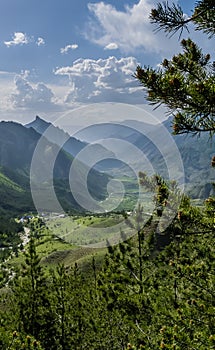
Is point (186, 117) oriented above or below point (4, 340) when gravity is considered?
above

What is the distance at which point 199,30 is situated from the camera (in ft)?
22.7

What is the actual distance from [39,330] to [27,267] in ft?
17.0

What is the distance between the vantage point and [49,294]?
1125 inches

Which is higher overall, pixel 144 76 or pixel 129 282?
pixel 144 76

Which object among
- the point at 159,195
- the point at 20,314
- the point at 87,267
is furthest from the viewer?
the point at 87,267

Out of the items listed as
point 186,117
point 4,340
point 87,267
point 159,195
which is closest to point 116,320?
point 4,340

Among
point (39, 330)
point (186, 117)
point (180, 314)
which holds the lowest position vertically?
point (39, 330)

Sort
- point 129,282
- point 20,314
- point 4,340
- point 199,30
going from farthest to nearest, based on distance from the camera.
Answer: point 20,314 → point 129,282 → point 4,340 → point 199,30

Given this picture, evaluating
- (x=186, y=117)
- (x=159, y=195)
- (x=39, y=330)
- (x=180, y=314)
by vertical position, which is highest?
(x=186, y=117)

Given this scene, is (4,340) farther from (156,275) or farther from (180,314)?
(156,275)

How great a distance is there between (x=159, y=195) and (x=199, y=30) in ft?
11.8

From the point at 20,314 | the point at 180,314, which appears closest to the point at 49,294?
the point at 20,314

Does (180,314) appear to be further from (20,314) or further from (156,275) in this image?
(20,314)

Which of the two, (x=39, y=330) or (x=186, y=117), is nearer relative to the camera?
(x=186, y=117)
